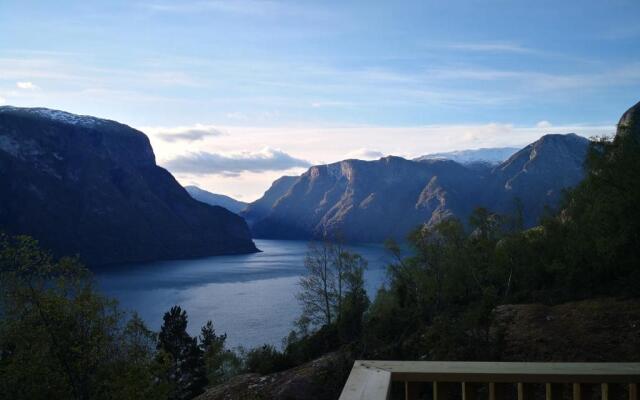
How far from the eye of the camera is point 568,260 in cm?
1962

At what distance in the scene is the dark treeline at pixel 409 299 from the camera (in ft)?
36.1

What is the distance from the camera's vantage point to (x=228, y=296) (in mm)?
69438

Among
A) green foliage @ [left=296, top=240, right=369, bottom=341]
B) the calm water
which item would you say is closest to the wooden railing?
green foliage @ [left=296, top=240, right=369, bottom=341]

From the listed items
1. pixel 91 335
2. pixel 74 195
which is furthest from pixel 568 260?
pixel 74 195

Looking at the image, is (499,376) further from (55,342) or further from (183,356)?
(183,356)

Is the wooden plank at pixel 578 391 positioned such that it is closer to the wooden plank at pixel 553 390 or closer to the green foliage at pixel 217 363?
the wooden plank at pixel 553 390

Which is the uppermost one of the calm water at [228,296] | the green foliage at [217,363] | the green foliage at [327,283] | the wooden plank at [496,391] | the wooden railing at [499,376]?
the wooden railing at [499,376]

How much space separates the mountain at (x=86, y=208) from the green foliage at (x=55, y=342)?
134 meters

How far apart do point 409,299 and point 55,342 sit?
1939 centimetres

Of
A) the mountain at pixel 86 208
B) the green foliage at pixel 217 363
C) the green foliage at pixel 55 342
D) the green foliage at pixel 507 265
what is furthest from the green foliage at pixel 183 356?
the mountain at pixel 86 208

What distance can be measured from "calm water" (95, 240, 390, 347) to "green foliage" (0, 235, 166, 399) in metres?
25.4

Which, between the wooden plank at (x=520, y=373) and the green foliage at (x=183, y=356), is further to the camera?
the green foliage at (x=183, y=356)

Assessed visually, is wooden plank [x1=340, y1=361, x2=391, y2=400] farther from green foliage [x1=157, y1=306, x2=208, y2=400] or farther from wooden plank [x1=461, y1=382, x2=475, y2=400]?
green foliage [x1=157, y1=306, x2=208, y2=400]

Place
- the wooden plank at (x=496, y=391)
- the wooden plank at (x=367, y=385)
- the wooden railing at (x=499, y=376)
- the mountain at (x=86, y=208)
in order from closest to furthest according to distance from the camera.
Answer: the wooden plank at (x=367, y=385) < the wooden railing at (x=499, y=376) < the wooden plank at (x=496, y=391) < the mountain at (x=86, y=208)
